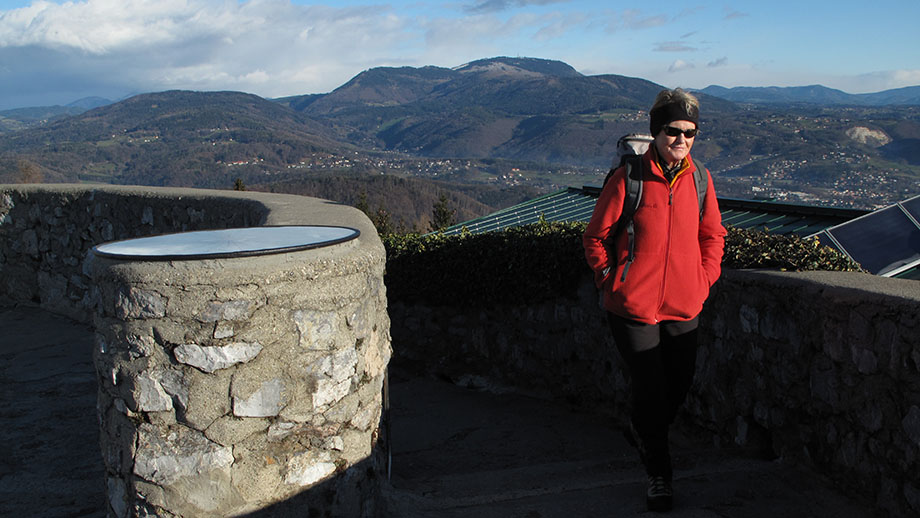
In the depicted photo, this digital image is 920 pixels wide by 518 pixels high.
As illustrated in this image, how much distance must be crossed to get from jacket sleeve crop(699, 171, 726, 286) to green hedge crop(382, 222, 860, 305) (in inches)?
41.3

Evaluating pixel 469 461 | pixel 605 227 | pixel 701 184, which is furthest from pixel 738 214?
pixel 605 227

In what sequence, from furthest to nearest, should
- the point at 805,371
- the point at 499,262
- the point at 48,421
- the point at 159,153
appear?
the point at 159,153 → the point at 499,262 → the point at 48,421 → the point at 805,371

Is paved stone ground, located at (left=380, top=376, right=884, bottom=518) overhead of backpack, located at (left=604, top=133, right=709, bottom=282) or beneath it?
beneath

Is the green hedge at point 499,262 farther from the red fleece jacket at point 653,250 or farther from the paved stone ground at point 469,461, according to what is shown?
the red fleece jacket at point 653,250

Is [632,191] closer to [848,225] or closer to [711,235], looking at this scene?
[711,235]

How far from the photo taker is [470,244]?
21.8 feet

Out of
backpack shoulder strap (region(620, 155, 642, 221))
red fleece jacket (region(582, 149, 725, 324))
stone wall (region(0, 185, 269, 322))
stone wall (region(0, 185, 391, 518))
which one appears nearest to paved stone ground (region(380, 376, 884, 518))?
stone wall (region(0, 185, 391, 518))

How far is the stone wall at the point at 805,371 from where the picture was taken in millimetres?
3057

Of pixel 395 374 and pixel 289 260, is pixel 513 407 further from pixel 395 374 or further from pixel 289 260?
pixel 289 260

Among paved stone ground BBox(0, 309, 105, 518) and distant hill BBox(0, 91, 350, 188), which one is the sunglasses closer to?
paved stone ground BBox(0, 309, 105, 518)

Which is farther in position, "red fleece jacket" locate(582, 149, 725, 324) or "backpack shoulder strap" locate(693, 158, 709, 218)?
"backpack shoulder strap" locate(693, 158, 709, 218)

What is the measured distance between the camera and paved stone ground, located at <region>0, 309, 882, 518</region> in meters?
3.43

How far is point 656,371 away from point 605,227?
69cm

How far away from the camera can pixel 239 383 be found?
2684 mm
